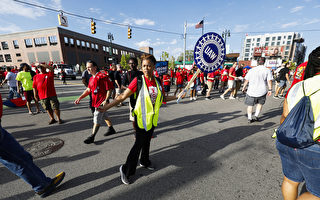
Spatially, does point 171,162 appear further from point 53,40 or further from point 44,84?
point 53,40

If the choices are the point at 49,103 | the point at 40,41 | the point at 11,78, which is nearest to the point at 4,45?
the point at 40,41

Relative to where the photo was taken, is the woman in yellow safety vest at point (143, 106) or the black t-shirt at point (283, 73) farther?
the black t-shirt at point (283, 73)

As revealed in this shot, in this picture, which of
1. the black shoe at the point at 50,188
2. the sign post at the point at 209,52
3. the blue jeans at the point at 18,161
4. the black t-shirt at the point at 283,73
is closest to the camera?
the blue jeans at the point at 18,161

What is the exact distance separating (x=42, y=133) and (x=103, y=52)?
182 ft

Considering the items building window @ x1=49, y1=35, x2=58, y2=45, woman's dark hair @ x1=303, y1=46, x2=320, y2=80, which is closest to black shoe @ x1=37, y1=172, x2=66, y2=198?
woman's dark hair @ x1=303, y1=46, x2=320, y2=80

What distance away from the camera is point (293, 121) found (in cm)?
121

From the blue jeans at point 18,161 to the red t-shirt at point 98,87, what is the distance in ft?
6.02

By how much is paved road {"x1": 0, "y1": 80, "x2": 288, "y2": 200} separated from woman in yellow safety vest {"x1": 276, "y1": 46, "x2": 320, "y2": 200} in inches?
33.2

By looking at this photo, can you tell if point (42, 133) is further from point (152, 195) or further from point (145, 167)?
point (152, 195)

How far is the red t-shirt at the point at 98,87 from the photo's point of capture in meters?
3.41

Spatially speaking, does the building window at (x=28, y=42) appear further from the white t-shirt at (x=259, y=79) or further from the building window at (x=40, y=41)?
the white t-shirt at (x=259, y=79)

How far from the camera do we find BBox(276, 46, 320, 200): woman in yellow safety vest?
1.15 metres

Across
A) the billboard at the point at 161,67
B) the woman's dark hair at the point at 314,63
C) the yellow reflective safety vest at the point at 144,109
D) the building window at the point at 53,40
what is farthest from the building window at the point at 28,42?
the woman's dark hair at the point at 314,63

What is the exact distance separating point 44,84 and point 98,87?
2258mm
